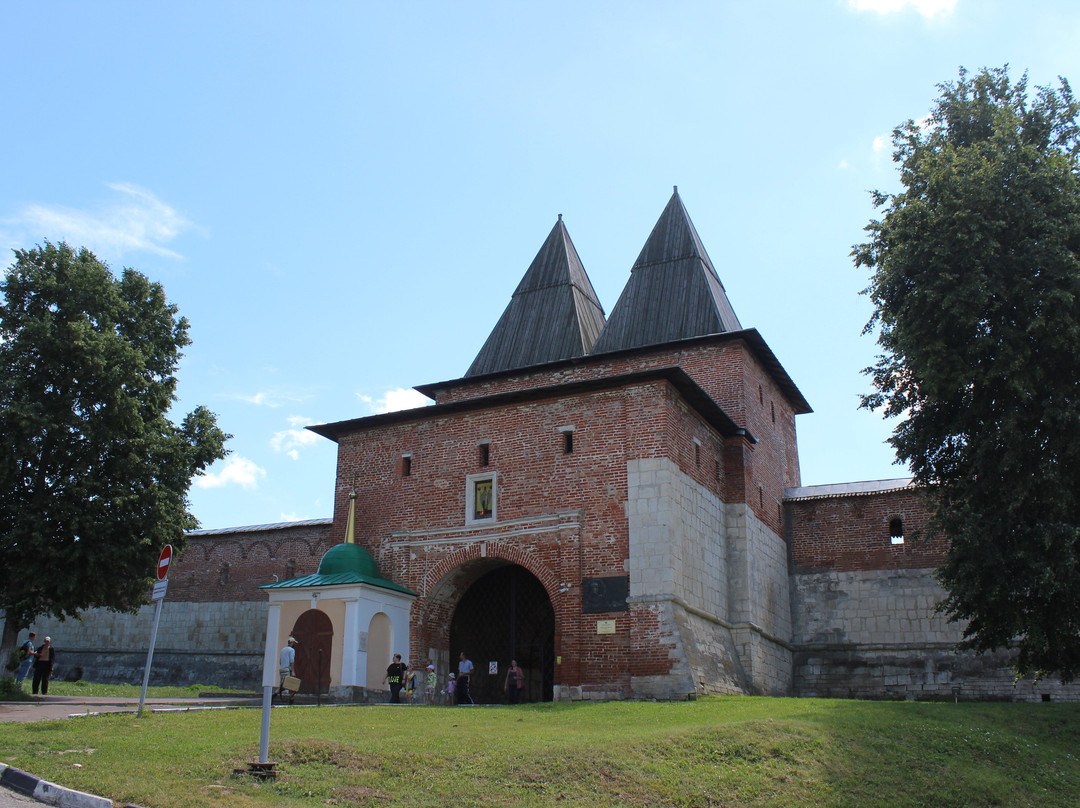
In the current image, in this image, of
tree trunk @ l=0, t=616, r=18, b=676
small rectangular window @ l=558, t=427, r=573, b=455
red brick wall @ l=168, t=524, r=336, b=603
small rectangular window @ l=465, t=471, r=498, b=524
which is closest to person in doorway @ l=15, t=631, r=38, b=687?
tree trunk @ l=0, t=616, r=18, b=676

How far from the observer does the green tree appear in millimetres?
18281

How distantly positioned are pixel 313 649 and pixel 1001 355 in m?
14.1

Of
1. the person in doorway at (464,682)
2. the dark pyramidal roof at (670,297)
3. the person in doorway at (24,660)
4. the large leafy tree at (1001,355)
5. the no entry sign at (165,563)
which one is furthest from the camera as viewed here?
the dark pyramidal roof at (670,297)

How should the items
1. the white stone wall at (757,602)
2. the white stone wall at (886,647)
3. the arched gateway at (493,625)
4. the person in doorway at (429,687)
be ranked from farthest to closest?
the white stone wall at (886,647)
the white stone wall at (757,602)
the arched gateway at (493,625)
the person in doorway at (429,687)

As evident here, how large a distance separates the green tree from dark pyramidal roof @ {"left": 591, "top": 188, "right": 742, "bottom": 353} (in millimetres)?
12577

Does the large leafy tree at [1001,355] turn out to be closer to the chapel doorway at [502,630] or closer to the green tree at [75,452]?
the chapel doorway at [502,630]

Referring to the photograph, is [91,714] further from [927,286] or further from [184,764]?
[927,286]

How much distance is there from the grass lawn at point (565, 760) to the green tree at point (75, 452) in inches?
260

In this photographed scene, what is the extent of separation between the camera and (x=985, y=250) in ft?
52.2

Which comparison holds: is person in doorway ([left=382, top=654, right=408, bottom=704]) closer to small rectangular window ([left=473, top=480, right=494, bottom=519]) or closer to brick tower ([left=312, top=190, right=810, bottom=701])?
brick tower ([left=312, top=190, right=810, bottom=701])

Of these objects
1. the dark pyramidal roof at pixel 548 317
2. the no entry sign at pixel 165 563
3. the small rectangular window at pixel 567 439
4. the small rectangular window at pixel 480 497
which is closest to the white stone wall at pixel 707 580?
the small rectangular window at pixel 567 439

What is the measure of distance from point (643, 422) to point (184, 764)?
40.1ft

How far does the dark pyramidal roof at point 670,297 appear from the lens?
2633 centimetres

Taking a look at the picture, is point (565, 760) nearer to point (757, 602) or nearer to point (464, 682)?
point (464, 682)
